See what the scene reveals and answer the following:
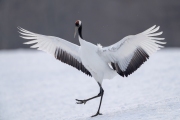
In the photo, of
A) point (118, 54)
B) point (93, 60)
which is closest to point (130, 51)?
point (118, 54)

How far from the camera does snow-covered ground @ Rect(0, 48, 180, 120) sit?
6.20 metres

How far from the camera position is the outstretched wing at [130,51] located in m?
6.50

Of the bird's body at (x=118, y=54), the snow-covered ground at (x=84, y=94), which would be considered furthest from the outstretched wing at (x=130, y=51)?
the snow-covered ground at (x=84, y=94)

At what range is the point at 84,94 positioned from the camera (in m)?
9.57

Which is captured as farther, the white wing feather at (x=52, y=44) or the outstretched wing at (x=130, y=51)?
the white wing feather at (x=52, y=44)

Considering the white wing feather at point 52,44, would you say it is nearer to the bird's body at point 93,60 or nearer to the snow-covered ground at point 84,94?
the bird's body at point 93,60

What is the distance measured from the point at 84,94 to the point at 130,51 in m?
3.15

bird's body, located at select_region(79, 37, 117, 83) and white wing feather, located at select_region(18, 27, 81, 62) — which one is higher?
white wing feather, located at select_region(18, 27, 81, 62)

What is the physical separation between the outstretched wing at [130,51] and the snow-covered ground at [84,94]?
2.25 ft

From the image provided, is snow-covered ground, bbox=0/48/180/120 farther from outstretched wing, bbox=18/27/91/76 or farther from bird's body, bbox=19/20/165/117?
outstretched wing, bbox=18/27/91/76

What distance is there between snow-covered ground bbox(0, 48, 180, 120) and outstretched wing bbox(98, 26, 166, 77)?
0.69 m

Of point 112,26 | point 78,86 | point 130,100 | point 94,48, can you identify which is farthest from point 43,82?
point 112,26

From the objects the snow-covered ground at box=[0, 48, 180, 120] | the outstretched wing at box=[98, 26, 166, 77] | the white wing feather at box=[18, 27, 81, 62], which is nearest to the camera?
the snow-covered ground at box=[0, 48, 180, 120]

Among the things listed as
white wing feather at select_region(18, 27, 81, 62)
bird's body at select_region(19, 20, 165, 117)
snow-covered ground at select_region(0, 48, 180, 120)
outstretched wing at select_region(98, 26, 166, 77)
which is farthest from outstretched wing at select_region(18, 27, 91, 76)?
snow-covered ground at select_region(0, 48, 180, 120)
